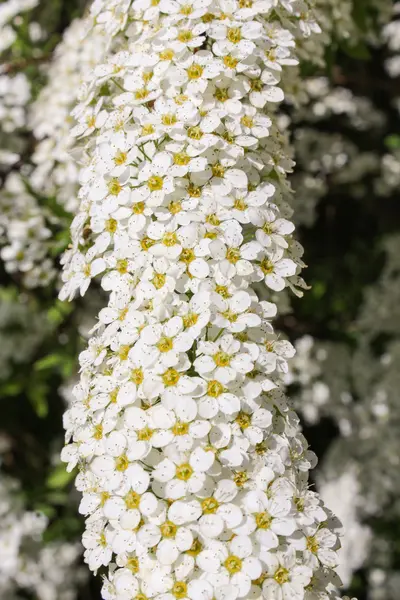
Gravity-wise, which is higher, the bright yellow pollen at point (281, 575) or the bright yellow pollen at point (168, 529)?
the bright yellow pollen at point (168, 529)

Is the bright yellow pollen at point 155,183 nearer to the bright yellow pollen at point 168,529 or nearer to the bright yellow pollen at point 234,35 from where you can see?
the bright yellow pollen at point 234,35

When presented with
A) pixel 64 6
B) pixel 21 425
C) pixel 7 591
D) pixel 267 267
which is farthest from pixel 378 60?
pixel 7 591

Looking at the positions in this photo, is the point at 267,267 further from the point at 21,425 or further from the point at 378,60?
the point at 378,60

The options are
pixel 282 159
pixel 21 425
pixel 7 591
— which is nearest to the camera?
pixel 282 159

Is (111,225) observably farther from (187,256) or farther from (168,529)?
(168,529)

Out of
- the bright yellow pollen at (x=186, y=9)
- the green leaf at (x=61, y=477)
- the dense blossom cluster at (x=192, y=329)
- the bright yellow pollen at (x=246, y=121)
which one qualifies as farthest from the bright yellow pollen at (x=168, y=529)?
the green leaf at (x=61, y=477)

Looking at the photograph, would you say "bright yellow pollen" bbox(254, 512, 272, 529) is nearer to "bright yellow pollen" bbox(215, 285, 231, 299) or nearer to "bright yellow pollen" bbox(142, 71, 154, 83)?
"bright yellow pollen" bbox(215, 285, 231, 299)

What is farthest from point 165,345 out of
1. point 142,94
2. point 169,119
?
point 142,94
